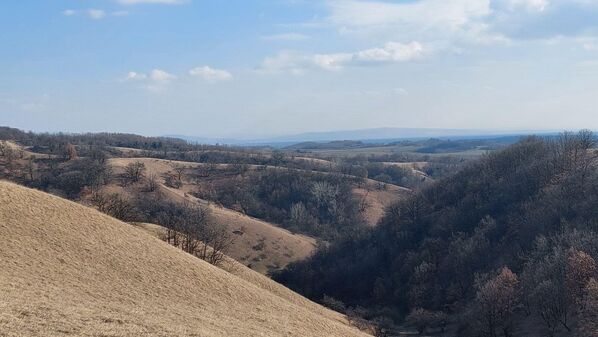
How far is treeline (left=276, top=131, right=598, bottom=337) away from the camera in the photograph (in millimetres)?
42969

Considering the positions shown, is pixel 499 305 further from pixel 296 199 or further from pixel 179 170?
pixel 179 170

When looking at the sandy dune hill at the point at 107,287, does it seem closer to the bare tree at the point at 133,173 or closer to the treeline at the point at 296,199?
the treeline at the point at 296,199

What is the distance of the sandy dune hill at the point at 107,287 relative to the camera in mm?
21250

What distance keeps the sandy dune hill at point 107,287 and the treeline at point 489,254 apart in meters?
18.9

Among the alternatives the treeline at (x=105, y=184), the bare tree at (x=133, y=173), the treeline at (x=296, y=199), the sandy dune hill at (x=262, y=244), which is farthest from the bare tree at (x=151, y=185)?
the treeline at (x=296, y=199)

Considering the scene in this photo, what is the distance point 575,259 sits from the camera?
130 ft

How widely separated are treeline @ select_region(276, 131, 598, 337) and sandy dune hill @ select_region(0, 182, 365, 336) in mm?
18930

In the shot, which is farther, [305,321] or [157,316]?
[305,321]

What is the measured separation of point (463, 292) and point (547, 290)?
2439 cm

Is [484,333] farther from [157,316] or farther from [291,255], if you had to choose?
[291,255]

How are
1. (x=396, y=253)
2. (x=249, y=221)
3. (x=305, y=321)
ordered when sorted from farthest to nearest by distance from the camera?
(x=249, y=221) < (x=396, y=253) < (x=305, y=321)

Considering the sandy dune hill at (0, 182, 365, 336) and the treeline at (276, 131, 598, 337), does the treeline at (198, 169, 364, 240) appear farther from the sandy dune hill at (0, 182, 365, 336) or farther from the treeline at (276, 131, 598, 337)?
the sandy dune hill at (0, 182, 365, 336)

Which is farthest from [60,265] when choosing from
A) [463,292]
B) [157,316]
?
[463,292]

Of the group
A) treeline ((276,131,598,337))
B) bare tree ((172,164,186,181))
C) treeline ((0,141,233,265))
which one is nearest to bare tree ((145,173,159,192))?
treeline ((0,141,233,265))
